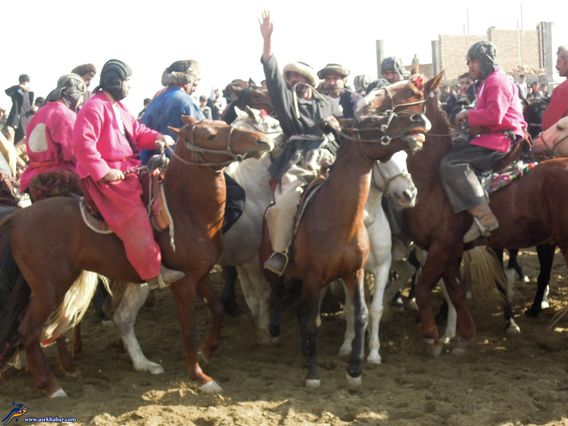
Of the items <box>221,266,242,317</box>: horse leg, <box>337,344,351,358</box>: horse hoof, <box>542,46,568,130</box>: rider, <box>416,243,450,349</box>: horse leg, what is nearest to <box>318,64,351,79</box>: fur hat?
<box>542,46,568,130</box>: rider

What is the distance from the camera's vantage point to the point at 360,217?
21.8 feet

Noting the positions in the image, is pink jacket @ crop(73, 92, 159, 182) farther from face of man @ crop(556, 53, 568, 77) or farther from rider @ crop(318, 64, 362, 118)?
face of man @ crop(556, 53, 568, 77)

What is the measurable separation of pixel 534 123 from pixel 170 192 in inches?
210

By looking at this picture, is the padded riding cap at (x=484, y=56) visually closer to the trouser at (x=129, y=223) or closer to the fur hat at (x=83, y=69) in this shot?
the trouser at (x=129, y=223)

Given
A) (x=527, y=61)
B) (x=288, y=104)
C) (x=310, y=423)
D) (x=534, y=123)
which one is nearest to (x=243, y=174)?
(x=288, y=104)

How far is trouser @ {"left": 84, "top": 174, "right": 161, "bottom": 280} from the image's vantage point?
6266 millimetres

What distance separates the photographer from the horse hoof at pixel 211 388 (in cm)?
642

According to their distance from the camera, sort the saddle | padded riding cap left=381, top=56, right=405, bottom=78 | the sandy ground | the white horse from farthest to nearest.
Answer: padded riding cap left=381, top=56, right=405, bottom=78
the white horse
the saddle
the sandy ground

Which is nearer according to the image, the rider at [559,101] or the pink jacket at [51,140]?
A: the pink jacket at [51,140]

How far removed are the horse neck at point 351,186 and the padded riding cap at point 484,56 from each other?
184cm

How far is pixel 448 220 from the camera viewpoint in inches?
304

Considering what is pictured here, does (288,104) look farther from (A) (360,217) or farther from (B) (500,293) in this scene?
(B) (500,293)

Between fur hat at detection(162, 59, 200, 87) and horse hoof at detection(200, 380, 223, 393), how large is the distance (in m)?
3.15

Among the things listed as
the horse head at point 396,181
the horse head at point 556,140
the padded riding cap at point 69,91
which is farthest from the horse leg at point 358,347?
the padded riding cap at point 69,91
